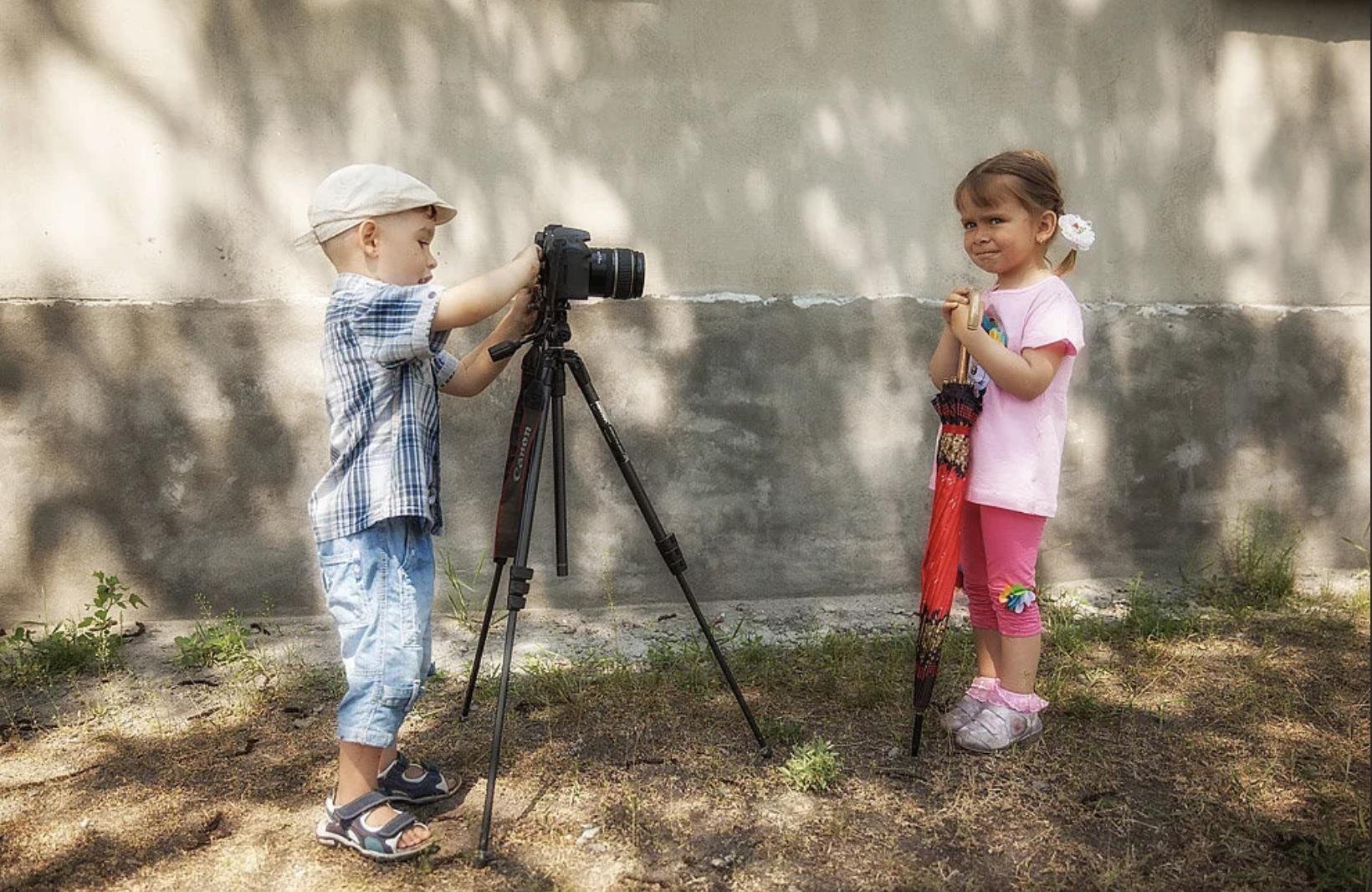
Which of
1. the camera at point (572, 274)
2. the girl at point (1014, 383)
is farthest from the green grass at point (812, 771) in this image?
the camera at point (572, 274)

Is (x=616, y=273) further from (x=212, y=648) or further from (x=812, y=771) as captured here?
(x=212, y=648)

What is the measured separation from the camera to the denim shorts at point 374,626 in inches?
111

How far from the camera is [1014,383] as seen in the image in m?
3.17

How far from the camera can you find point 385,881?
274cm

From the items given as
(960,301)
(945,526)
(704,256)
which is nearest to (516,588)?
(945,526)

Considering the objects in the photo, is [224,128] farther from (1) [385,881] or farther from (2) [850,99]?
(1) [385,881]

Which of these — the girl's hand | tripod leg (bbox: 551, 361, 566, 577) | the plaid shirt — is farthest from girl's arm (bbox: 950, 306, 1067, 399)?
the plaid shirt

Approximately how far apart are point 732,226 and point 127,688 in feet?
9.61

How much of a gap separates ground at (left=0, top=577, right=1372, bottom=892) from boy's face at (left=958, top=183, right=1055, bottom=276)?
152 cm

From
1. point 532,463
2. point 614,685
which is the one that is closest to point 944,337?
point 532,463

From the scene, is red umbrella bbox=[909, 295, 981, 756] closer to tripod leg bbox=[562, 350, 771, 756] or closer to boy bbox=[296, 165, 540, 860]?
tripod leg bbox=[562, 350, 771, 756]

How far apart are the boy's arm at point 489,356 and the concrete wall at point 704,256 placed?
4.37ft

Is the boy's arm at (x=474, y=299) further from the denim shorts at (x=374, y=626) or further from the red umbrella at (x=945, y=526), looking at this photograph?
the red umbrella at (x=945, y=526)

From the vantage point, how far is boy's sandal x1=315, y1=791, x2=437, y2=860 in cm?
281
